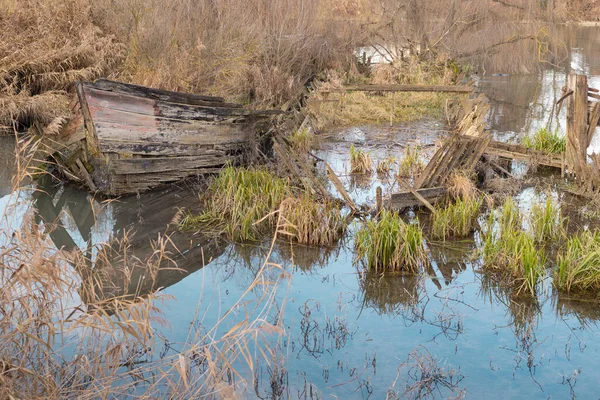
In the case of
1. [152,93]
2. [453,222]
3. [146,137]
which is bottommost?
[453,222]

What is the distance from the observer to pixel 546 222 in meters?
Answer: 8.38

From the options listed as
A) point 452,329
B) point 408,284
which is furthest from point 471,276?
point 452,329

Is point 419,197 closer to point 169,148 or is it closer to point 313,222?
point 313,222

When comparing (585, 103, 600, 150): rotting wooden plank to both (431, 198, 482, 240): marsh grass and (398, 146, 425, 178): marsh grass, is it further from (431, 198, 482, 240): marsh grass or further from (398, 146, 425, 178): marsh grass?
(431, 198, 482, 240): marsh grass

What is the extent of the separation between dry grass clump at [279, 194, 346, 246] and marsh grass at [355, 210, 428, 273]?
0.81m

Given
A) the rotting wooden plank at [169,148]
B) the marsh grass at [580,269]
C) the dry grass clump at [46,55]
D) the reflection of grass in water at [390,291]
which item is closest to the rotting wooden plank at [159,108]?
the rotting wooden plank at [169,148]

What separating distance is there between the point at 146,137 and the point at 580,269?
6673 millimetres

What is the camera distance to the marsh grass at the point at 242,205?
343 inches

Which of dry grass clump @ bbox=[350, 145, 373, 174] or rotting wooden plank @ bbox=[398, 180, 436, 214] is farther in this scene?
dry grass clump @ bbox=[350, 145, 373, 174]

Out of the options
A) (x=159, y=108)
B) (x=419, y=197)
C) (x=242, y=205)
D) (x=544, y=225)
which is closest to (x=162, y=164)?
(x=159, y=108)

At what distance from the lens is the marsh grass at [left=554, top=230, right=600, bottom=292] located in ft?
22.6

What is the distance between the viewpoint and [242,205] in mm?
9086

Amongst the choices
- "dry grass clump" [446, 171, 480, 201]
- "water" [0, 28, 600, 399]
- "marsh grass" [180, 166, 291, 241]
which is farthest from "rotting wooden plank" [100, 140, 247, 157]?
"dry grass clump" [446, 171, 480, 201]

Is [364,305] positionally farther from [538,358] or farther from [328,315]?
[538,358]
